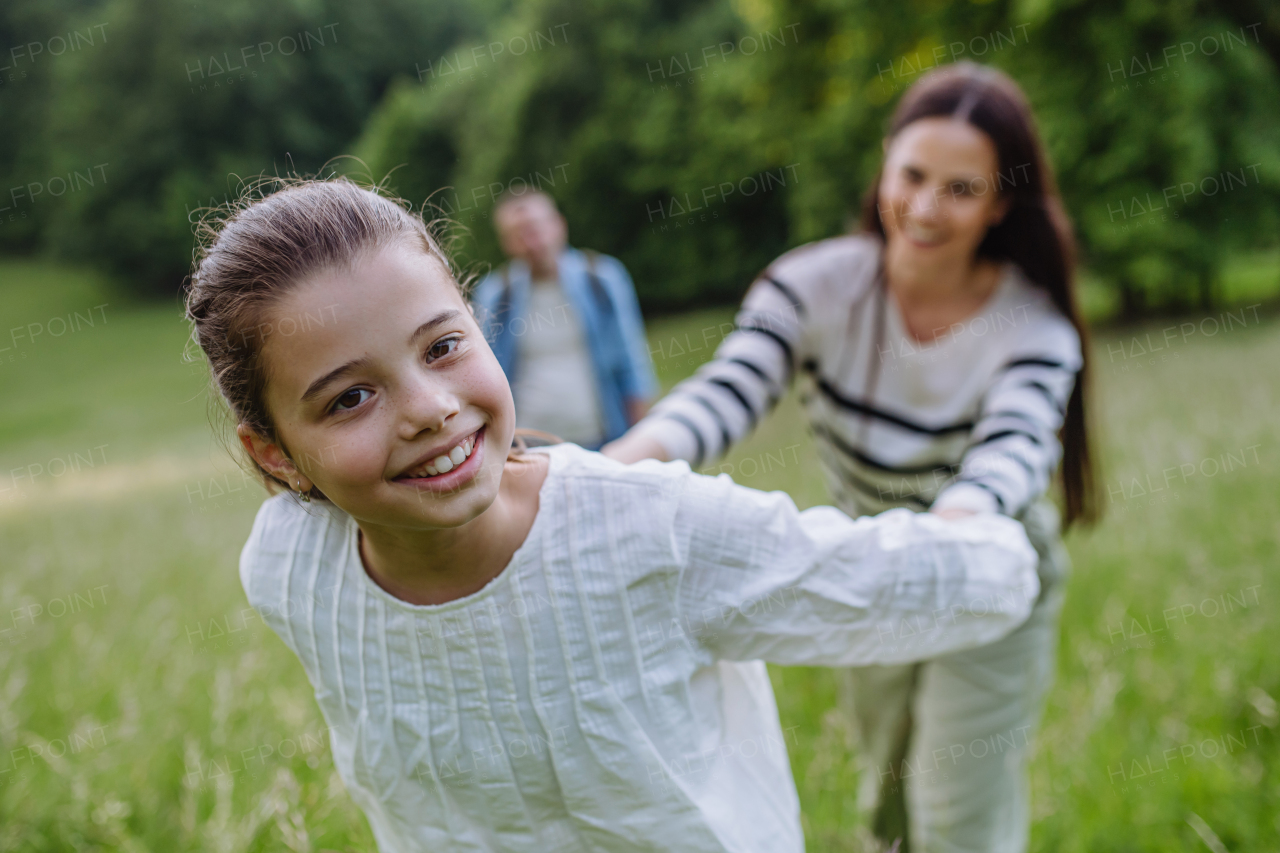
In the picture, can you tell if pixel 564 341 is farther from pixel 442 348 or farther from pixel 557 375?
pixel 442 348

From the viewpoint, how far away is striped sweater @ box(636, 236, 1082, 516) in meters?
2.17

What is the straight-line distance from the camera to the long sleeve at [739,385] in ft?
6.88

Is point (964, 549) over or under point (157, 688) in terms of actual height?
over

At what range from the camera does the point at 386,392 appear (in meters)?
1.20

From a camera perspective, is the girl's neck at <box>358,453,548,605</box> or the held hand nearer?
the girl's neck at <box>358,453,548,605</box>

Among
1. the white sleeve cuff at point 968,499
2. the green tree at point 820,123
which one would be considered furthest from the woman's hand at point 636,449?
the green tree at point 820,123

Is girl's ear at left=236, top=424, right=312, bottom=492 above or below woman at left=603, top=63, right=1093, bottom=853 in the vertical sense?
above

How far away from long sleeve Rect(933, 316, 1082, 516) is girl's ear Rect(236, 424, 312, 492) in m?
1.20

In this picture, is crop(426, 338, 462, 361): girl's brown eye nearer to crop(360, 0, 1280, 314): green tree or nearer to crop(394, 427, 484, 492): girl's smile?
crop(394, 427, 484, 492): girl's smile

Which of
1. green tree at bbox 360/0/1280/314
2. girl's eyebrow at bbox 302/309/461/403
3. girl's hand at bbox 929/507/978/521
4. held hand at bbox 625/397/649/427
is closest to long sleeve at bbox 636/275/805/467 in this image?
girl's hand at bbox 929/507/978/521

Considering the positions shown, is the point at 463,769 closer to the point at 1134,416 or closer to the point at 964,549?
the point at 964,549

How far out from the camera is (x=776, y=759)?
159 cm

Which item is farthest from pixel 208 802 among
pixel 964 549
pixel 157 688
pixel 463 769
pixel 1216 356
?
pixel 1216 356

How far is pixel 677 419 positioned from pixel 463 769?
3.08 ft
